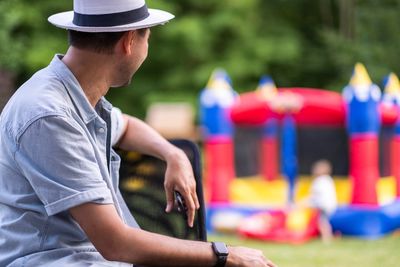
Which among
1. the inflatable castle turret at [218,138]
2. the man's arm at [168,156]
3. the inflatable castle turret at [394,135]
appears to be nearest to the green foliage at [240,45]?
the inflatable castle turret at [394,135]

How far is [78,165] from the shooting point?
5.87 feet

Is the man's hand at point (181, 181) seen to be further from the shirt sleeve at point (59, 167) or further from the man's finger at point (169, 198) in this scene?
the shirt sleeve at point (59, 167)

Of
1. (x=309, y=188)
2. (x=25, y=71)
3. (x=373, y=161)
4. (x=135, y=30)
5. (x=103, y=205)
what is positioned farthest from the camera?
(x=25, y=71)

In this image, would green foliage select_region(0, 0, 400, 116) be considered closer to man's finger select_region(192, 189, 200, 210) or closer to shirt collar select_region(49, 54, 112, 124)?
man's finger select_region(192, 189, 200, 210)

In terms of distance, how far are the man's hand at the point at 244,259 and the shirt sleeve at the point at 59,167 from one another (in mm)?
307

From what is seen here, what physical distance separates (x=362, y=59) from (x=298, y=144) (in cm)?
825

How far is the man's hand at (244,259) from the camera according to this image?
1897 millimetres

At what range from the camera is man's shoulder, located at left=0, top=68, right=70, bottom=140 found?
1.79m

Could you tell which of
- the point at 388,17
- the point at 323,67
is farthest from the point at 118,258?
the point at 323,67

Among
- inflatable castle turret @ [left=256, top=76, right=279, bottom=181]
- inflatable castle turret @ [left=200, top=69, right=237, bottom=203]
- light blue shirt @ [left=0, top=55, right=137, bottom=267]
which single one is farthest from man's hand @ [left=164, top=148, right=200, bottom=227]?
inflatable castle turret @ [left=256, top=76, right=279, bottom=181]

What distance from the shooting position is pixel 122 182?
2422mm

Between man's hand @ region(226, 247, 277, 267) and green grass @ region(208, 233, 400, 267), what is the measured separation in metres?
4.86

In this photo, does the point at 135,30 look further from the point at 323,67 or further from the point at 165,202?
the point at 323,67

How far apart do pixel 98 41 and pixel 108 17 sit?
0.06m
